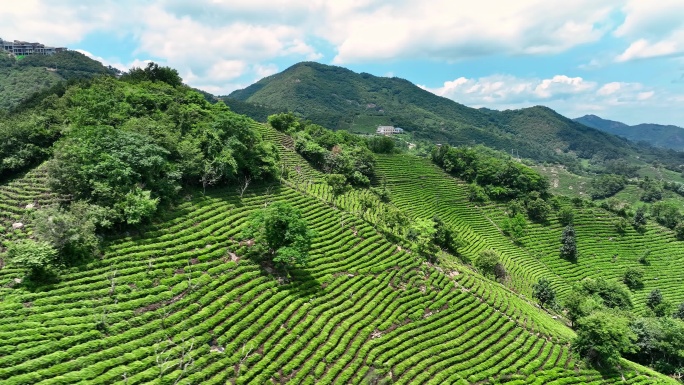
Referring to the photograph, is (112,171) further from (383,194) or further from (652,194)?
(652,194)

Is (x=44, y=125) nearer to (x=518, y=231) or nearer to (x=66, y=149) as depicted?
(x=66, y=149)

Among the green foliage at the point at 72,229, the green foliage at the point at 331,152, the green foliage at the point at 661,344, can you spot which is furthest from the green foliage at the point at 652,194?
the green foliage at the point at 72,229

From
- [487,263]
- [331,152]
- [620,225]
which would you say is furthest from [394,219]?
[620,225]

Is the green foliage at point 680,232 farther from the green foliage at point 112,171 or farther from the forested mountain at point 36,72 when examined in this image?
the forested mountain at point 36,72

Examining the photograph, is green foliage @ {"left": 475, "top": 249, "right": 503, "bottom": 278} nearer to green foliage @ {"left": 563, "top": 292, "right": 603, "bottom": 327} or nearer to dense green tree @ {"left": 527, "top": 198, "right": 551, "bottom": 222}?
green foliage @ {"left": 563, "top": 292, "right": 603, "bottom": 327}

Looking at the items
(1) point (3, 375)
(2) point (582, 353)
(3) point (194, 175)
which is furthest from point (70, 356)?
(2) point (582, 353)

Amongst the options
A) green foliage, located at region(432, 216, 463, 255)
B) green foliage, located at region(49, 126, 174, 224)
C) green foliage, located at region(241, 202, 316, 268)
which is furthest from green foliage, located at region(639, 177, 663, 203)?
green foliage, located at region(49, 126, 174, 224)
